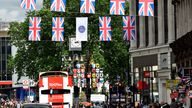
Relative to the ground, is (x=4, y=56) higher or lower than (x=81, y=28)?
lower

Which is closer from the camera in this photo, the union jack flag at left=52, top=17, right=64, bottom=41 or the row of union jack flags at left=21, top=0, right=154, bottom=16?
the row of union jack flags at left=21, top=0, right=154, bottom=16

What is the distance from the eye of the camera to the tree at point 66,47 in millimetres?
82000

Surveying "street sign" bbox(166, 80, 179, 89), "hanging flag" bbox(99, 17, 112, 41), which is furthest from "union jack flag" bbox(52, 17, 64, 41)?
"street sign" bbox(166, 80, 179, 89)

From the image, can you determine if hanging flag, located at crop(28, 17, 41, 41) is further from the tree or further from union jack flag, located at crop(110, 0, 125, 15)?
the tree

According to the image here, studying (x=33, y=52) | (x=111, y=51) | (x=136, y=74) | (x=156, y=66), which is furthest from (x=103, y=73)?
(x=156, y=66)

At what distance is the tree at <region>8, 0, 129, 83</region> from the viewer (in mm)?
82000

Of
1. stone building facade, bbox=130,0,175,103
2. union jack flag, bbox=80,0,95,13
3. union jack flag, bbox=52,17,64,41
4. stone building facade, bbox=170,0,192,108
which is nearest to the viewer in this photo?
union jack flag, bbox=80,0,95,13

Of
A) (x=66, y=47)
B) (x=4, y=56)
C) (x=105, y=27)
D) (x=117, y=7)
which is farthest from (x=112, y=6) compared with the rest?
(x=4, y=56)

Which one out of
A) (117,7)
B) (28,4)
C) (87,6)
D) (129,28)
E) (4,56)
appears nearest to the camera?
(28,4)

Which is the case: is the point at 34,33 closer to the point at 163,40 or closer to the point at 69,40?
the point at 163,40

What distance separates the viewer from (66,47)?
84.1 meters

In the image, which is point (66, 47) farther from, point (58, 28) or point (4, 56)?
point (4, 56)

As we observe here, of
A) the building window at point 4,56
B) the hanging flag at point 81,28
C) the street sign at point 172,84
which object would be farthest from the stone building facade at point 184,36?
the building window at point 4,56

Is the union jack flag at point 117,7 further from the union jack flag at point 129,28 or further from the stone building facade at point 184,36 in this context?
the union jack flag at point 129,28
